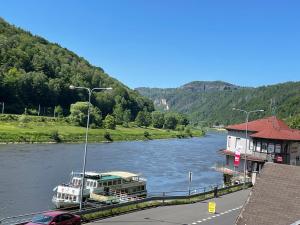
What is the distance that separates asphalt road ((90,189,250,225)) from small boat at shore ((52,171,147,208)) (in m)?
7.77

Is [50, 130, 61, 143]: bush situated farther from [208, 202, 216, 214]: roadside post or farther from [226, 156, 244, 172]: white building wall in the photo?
[208, 202, 216, 214]: roadside post

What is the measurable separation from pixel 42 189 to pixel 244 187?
27171 millimetres

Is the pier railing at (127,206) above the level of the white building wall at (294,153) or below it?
below

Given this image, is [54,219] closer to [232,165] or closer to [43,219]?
[43,219]

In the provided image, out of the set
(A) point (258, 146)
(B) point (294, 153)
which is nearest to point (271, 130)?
(A) point (258, 146)

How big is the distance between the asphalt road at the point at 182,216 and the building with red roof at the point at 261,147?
23.0m

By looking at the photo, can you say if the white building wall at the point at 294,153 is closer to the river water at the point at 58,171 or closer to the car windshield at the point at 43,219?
the river water at the point at 58,171

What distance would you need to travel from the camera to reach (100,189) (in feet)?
191

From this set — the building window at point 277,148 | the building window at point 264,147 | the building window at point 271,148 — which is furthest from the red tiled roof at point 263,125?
the building window at point 277,148

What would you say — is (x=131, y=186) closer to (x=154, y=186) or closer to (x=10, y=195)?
(x=154, y=186)

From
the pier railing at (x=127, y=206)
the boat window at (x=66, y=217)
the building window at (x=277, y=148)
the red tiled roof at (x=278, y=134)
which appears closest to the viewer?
the boat window at (x=66, y=217)

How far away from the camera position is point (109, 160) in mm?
103875

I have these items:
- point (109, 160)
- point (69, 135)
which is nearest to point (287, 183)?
point (109, 160)

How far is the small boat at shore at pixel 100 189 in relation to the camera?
54.1 meters
